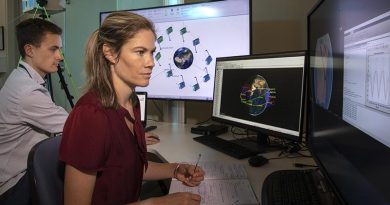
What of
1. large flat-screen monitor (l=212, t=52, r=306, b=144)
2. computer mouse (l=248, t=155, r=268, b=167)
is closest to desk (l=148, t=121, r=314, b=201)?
computer mouse (l=248, t=155, r=268, b=167)

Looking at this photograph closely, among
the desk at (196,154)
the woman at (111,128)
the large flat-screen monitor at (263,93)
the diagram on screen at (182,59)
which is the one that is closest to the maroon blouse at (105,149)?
the woman at (111,128)

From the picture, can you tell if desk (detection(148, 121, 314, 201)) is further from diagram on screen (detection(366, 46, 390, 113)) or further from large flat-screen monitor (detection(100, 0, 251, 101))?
diagram on screen (detection(366, 46, 390, 113))

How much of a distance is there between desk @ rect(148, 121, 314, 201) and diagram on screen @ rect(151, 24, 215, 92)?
0.30 meters

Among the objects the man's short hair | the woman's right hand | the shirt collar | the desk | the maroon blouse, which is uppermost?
the man's short hair

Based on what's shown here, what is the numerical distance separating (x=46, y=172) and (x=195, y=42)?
1173 millimetres

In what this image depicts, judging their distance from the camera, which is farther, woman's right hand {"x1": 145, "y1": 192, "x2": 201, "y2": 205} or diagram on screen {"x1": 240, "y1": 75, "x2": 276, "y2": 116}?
diagram on screen {"x1": 240, "y1": 75, "x2": 276, "y2": 116}

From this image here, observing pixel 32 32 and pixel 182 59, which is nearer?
pixel 32 32

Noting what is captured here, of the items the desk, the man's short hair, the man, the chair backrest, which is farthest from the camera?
the man's short hair

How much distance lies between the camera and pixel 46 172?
0.81 meters

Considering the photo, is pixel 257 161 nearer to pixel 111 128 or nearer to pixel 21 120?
pixel 111 128

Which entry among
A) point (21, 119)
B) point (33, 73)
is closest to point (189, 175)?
point (21, 119)

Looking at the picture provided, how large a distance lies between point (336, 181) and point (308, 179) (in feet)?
0.62

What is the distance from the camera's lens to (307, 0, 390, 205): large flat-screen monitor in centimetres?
48

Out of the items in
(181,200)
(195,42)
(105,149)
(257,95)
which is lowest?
(181,200)
